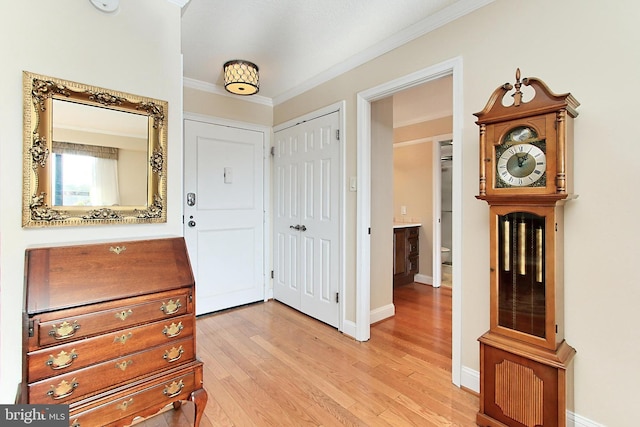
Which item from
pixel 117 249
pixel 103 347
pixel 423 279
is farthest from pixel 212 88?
pixel 423 279

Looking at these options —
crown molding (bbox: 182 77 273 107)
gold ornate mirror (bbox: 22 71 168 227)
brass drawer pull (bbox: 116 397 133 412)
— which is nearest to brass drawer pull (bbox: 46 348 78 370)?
brass drawer pull (bbox: 116 397 133 412)

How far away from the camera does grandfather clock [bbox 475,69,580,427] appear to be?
1381 millimetres

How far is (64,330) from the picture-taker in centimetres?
122

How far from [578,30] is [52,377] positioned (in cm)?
279

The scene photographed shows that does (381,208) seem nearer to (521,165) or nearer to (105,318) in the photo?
(521,165)

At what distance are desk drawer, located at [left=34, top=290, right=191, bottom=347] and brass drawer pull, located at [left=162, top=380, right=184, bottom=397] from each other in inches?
12.7

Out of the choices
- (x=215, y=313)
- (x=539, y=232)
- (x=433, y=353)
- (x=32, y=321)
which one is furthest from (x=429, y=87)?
(x=32, y=321)

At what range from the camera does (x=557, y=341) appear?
146cm

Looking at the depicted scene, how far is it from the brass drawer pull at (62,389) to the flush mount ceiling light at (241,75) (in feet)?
7.24

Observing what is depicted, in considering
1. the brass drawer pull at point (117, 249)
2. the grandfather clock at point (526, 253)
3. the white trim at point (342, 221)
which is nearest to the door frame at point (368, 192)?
the white trim at point (342, 221)

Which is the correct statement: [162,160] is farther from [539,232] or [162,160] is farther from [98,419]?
[539,232]

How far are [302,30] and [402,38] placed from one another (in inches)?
28.8

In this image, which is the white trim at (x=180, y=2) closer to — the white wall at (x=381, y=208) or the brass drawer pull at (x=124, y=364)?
the white wall at (x=381, y=208)

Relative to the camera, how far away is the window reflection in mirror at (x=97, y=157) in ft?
4.91
